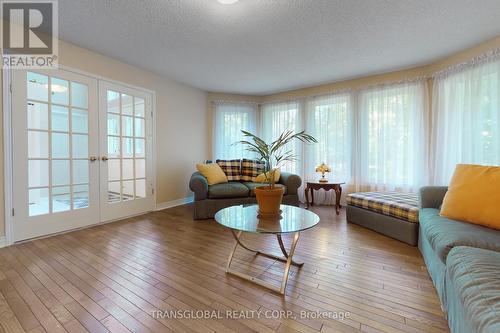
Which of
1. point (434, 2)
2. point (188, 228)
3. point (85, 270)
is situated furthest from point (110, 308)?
point (434, 2)

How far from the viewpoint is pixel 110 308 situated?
4.69ft

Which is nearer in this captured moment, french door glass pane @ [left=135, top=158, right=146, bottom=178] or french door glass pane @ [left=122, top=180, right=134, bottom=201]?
french door glass pane @ [left=122, top=180, right=134, bottom=201]

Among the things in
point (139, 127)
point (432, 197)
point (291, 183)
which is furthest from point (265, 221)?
point (139, 127)

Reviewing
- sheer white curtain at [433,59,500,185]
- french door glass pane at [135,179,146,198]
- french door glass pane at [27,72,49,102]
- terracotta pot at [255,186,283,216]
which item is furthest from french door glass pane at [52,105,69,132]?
sheer white curtain at [433,59,500,185]

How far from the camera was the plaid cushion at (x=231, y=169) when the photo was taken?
4184 mm

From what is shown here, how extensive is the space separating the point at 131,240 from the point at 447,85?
177 inches

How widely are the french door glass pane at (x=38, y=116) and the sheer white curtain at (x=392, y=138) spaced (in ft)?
14.4

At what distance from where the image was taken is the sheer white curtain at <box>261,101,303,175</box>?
15.4 ft

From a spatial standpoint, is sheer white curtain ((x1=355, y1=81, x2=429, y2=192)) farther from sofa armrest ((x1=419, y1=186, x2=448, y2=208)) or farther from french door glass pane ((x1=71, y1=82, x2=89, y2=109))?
french door glass pane ((x1=71, y1=82, x2=89, y2=109))

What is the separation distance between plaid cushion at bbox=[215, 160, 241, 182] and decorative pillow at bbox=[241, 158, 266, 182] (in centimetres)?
8

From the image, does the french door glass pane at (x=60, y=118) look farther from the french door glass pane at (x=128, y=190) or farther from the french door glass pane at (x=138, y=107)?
the french door glass pane at (x=128, y=190)

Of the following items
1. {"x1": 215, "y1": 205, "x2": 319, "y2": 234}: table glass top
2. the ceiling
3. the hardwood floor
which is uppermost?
the ceiling

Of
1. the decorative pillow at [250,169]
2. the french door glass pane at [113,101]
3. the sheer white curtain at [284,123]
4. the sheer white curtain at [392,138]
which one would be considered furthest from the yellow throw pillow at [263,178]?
the french door glass pane at [113,101]

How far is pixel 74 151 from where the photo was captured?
9.46ft
